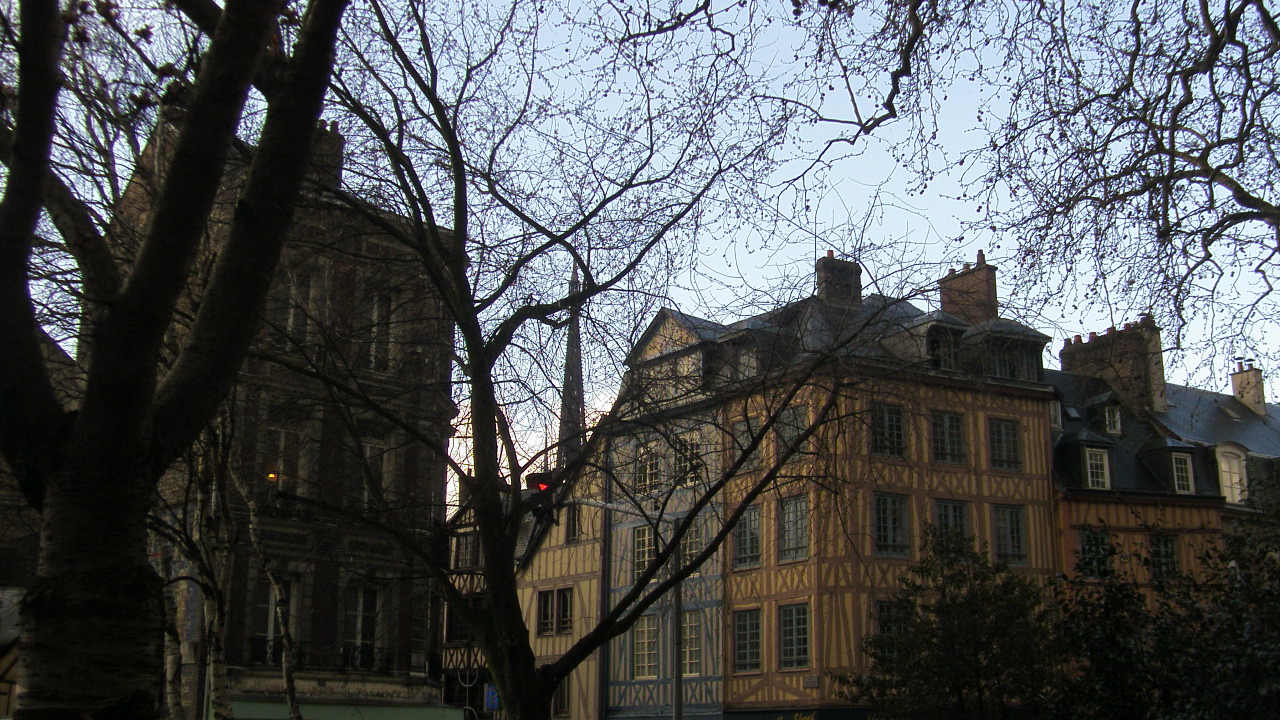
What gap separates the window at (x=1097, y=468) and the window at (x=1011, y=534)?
8.55 ft

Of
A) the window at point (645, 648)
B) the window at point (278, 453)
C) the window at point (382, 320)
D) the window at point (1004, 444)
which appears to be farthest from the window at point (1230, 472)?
the window at point (382, 320)

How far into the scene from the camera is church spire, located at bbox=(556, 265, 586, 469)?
9508 millimetres

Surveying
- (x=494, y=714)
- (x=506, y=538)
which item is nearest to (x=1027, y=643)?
(x=506, y=538)

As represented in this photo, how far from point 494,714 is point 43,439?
82.3 feet

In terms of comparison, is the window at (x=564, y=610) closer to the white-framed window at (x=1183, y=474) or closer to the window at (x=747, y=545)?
the window at (x=747, y=545)

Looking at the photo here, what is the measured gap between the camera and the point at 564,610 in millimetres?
32938

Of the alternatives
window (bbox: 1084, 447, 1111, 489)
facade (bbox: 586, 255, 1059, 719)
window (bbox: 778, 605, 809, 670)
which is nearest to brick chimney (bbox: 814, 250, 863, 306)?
facade (bbox: 586, 255, 1059, 719)

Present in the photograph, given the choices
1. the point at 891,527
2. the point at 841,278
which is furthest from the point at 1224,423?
the point at 841,278

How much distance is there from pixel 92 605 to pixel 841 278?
6684 mm

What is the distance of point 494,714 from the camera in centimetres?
2820

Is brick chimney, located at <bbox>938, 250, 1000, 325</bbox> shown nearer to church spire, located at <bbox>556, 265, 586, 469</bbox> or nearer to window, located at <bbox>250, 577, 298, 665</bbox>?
church spire, located at <bbox>556, 265, 586, 469</bbox>

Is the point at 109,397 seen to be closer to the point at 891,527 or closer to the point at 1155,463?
the point at 891,527

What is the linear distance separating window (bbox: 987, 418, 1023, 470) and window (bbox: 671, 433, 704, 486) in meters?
21.6

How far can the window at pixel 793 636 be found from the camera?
87.6 ft
